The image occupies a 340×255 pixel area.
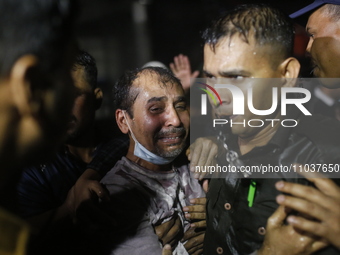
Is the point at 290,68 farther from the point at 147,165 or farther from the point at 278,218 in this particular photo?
the point at 147,165

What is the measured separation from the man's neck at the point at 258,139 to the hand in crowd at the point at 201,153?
0.51ft

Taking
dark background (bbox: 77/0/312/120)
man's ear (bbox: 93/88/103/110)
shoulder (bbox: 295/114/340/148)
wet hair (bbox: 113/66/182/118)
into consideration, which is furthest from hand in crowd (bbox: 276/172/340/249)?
man's ear (bbox: 93/88/103/110)

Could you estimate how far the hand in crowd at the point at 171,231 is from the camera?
5.77 ft

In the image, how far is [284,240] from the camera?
1.58 meters

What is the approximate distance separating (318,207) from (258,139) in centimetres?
43

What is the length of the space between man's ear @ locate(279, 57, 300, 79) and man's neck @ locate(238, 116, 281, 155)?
22cm

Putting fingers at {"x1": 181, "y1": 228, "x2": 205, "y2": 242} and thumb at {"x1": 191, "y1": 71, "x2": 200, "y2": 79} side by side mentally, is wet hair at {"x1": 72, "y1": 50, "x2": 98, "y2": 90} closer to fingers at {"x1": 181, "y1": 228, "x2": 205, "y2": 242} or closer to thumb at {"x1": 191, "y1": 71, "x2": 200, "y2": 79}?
thumb at {"x1": 191, "y1": 71, "x2": 200, "y2": 79}

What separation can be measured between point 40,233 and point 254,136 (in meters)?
1.22

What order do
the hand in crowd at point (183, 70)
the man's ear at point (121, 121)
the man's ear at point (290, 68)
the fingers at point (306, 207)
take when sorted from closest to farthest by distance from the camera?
1. the fingers at point (306, 207)
2. the man's ear at point (290, 68)
3. the man's ear at point (121, 121)
4. the hand in crowd at point (183, 70)

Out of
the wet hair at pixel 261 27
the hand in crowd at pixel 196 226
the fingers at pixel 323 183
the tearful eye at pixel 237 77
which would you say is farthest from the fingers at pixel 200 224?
the wet hair at pixel 261 27

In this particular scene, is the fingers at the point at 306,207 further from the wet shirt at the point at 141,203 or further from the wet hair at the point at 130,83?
the wet hair at the point at 130,83

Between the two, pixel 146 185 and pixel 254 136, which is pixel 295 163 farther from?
pixel 146 185

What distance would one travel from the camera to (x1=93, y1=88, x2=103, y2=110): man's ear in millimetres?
1910

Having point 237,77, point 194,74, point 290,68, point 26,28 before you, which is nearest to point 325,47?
point 290,68
